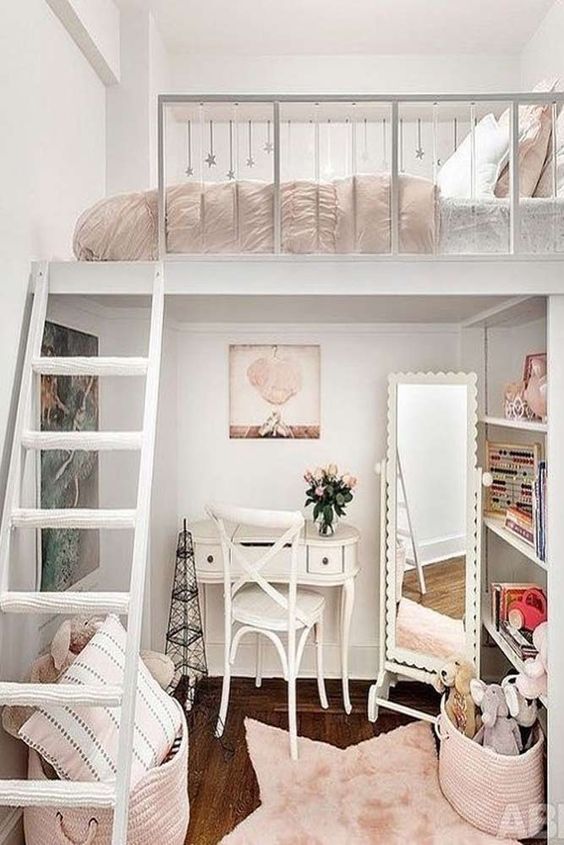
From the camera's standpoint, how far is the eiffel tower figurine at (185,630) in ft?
11.7

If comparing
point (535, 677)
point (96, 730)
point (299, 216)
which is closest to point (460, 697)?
point (535, 677)

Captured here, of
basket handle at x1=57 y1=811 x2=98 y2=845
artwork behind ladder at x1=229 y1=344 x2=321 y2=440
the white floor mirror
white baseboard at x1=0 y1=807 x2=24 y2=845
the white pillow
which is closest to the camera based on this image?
basket handle at x1=57 y1=811 x2=98 y2=845

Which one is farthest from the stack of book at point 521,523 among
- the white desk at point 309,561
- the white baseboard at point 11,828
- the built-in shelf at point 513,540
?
the white baseboard at point 11,828

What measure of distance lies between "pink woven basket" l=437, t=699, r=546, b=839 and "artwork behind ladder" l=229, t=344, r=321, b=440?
5.89ft

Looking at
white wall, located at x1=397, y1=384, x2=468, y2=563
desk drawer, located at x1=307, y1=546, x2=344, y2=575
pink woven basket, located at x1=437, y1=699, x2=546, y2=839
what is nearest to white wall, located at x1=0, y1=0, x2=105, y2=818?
desk drawer, located at x1=307, y1=546, x2=344, y2=575

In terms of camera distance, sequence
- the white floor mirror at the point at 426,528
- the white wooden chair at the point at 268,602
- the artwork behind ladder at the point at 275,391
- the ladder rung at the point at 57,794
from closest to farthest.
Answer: the ladder rung at the point at 57,794, the white wooden chair at the point at 268,602, the white floor mirror at the point at 426,528, the artwork behind ladder at the point at 275,391

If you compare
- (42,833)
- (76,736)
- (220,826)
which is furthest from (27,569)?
(220,826)

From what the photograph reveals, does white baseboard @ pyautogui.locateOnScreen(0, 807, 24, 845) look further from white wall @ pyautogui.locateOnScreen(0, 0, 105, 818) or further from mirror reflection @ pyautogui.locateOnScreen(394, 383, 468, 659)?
mirror reflection @ pyautogui.locateOnScreen(394, 383, 468, 659)

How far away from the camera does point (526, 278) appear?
252 centimetres

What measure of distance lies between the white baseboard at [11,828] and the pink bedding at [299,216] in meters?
1.91

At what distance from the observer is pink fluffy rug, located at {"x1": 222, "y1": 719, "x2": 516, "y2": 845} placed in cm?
253

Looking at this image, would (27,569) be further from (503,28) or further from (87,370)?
(503,28)

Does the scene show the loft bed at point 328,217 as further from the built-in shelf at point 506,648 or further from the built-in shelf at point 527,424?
the built-in shelf at point 506,648

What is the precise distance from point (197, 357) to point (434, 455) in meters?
1.34
